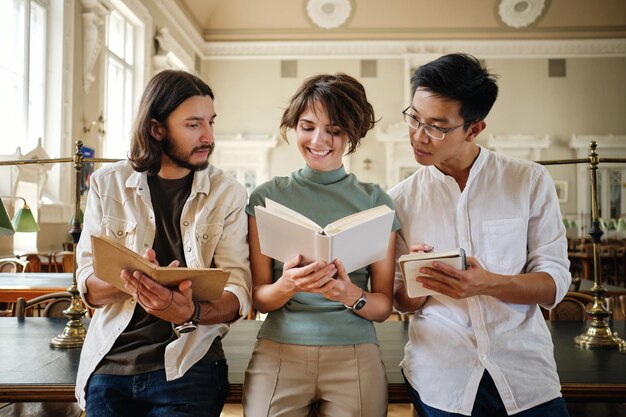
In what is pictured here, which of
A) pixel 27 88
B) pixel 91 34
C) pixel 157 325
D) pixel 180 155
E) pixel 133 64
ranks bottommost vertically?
pixel 157 325

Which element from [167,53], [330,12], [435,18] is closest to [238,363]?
[167,53]

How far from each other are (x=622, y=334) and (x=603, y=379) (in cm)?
78

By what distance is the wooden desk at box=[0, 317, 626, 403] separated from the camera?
1835 millimetres

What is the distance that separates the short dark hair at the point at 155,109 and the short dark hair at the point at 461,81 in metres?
0.82

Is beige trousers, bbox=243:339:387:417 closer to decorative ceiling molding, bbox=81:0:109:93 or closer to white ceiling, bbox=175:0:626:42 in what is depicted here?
decorative ceiling molding, bbox=81:0:109:93

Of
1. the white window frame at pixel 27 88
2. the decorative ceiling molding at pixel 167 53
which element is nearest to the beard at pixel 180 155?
the white window frame at pixel 27 88

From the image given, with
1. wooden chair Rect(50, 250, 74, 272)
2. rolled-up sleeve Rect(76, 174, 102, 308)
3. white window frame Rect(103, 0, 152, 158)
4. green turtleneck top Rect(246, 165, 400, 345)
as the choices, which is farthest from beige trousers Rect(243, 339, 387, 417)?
white window frame Rect(103, 0, 152, 158)

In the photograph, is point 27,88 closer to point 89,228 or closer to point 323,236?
point 89,228

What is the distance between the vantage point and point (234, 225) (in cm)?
192

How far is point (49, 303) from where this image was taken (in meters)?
3.03

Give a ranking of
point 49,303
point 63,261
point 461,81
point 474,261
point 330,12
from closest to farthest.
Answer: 1. point 474,261
2. point 461,81
3. point 49,303
4. point 63,261
5. point 330,12

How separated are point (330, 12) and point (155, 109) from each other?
13.6 m

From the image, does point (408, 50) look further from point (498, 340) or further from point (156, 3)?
point (498, 340)

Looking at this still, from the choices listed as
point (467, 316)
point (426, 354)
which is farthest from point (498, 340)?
point (426, 354)
